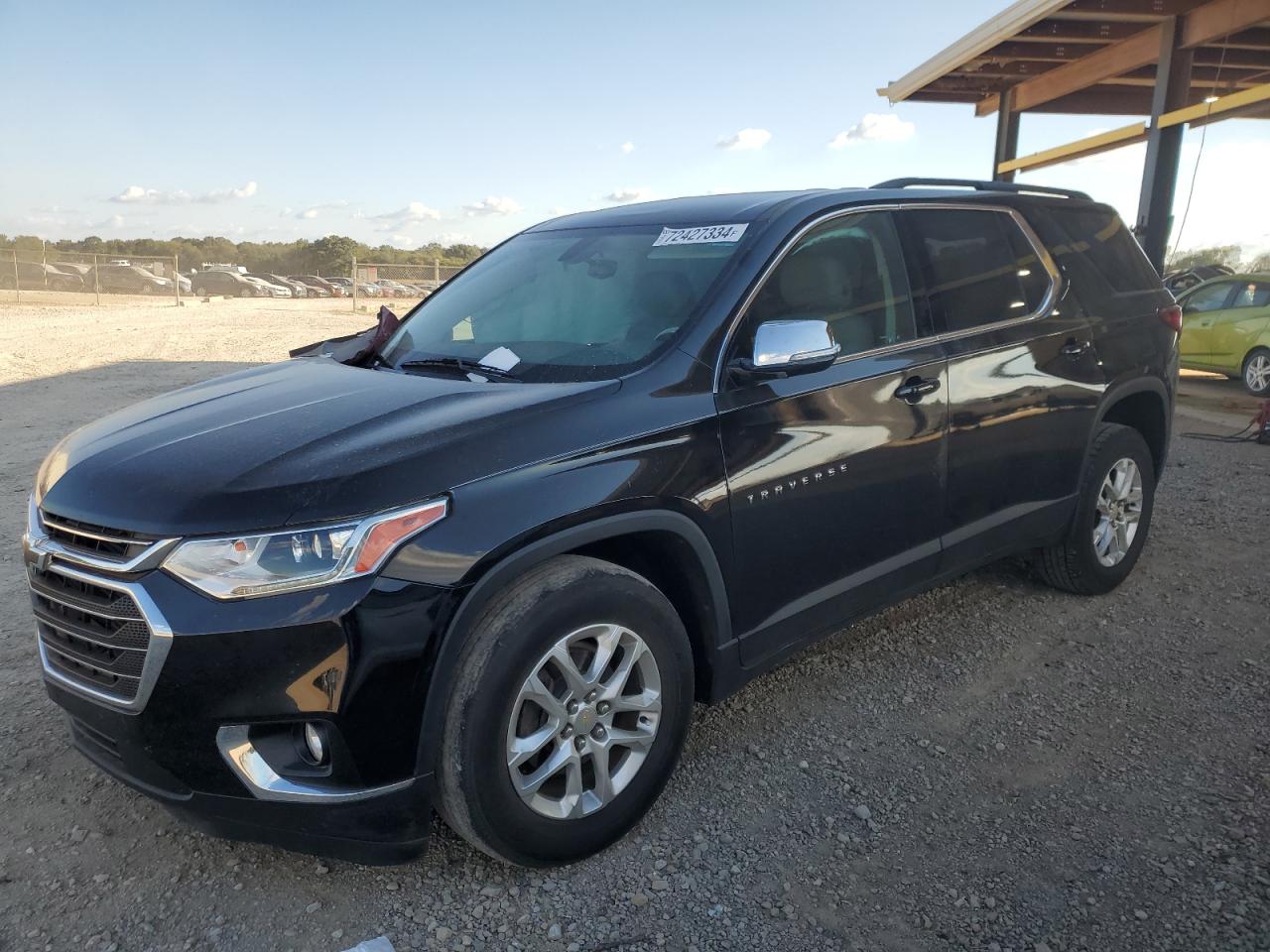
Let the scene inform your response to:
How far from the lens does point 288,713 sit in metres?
2.14

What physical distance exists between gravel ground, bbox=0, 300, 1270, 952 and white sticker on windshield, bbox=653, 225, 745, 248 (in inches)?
67.5

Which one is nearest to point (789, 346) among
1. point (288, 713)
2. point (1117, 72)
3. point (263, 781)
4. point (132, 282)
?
point (288, 713)

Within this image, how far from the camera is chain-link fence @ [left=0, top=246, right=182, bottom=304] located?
2902cm

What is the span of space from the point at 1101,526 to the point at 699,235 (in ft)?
8.47

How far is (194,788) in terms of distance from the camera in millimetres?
2240

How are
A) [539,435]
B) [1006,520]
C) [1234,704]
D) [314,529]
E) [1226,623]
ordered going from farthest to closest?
[1226,623]
[1006,520]
[1234,704]
[539,435]
[314,529]

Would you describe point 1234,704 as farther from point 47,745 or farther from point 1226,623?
point 47,745

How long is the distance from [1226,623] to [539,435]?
139 inches

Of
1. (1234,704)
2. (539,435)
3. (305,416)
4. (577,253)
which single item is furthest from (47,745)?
(1234,704)

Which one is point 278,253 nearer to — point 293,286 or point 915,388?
point 293,286

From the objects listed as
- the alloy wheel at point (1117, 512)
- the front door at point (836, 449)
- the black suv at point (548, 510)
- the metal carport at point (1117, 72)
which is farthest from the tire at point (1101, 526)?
the metal carport at point (1117, 72)

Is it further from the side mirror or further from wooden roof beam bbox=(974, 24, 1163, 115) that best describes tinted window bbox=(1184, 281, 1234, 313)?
the side mirror

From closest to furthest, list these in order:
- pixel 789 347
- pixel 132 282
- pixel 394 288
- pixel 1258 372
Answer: pixel 789 347
pixel 1258 372
pixel 132 282
pixel 394 288

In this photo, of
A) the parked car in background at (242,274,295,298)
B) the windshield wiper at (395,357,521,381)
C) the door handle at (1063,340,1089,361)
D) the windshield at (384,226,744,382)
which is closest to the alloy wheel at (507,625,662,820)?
the windshield at (384,226,744,382)
